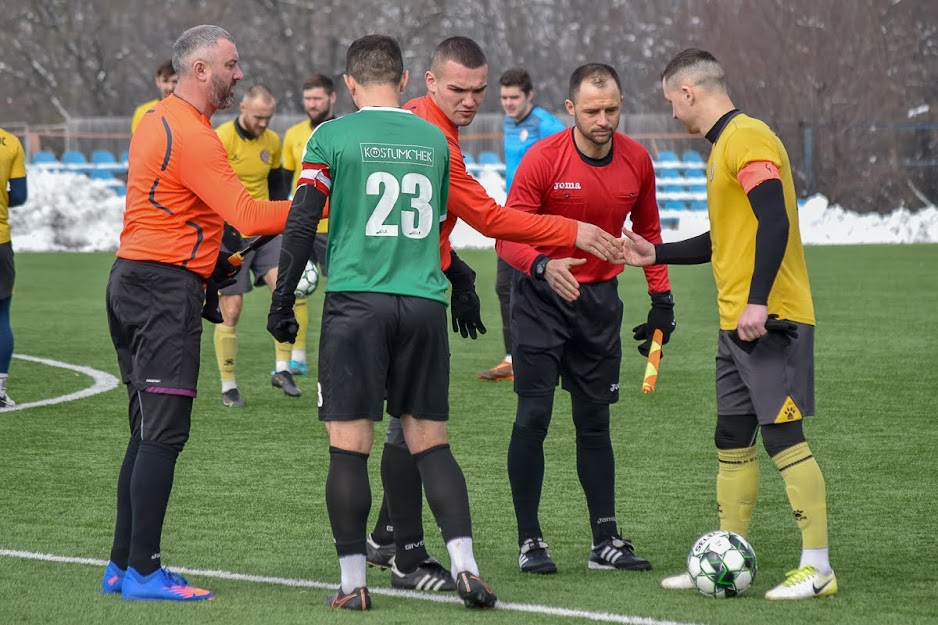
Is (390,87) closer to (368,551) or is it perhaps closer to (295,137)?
(368,551)

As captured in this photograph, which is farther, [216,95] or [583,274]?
[583,274]

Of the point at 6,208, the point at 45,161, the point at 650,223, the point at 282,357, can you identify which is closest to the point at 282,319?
the point at 650,223

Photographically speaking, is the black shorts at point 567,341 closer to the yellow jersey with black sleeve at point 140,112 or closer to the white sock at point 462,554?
the white sock at point 462,554

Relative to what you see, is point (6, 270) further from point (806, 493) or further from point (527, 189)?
point (806, 493)

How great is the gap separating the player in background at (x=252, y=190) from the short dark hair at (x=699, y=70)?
5.23m

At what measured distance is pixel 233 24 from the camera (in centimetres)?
4553

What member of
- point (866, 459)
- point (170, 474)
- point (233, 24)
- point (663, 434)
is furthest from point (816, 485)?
point (233, 24)

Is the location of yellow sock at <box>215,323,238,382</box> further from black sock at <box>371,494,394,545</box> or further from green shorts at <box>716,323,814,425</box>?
green shorts at <box>716,323,814,425</box>

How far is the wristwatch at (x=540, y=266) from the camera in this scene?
604 cm

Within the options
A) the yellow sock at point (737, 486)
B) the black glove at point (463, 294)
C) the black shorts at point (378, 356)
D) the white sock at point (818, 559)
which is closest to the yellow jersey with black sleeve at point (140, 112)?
the black shorts at point (378, 356)

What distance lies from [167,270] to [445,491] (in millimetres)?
1400

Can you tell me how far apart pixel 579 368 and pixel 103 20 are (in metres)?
41.2

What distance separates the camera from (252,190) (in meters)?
11.1

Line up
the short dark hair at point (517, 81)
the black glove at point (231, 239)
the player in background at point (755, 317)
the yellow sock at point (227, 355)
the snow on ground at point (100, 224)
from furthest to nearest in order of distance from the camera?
the snow on ground at point (100, 224)
the short dark hair at point (517, 81)
the yellow sock at point (227, 355)
the black glove at point (231, 239)
the player in background at point (755, 317)
